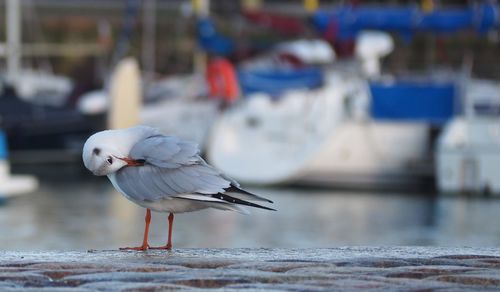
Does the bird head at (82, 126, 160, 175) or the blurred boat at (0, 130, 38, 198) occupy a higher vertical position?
the bird head at (82, 126, 160, 175)

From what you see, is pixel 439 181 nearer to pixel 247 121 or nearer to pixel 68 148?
pixel 247 121

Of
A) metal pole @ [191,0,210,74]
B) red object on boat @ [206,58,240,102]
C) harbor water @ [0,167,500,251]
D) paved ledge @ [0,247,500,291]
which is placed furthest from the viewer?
metal pole @ [191,0,210,74]

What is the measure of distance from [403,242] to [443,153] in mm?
8348

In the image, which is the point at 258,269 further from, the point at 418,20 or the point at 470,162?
the point at 418,20

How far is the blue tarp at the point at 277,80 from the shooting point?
34.2m

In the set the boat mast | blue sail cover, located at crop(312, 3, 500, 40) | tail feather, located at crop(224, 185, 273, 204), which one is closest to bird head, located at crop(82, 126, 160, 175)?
tail feather, located at crop(224, 185, 273, 204)

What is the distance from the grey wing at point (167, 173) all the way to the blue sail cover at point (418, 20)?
27.6 m

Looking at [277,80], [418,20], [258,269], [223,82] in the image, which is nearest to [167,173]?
[258,269]

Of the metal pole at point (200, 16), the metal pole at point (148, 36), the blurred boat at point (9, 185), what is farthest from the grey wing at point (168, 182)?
the metal pole at point (148, 36)

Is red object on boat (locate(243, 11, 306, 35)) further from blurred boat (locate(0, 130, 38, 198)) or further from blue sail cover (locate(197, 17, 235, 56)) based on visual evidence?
blurred boat (locate(0, 130, 38, 198))

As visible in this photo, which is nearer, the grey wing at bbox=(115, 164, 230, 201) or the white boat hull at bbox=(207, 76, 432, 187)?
the grey wing at bbox=(115, 164, 230, 201)

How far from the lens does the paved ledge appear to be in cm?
635

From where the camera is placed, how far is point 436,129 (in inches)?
1227

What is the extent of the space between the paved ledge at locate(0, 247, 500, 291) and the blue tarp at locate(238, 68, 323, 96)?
2615 cm
